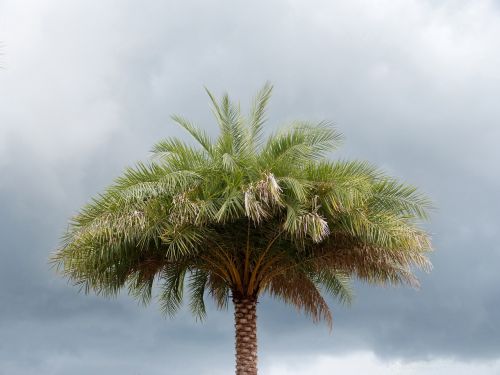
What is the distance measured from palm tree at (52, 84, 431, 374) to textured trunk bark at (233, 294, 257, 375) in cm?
3

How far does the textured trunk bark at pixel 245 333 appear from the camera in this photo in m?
22.3

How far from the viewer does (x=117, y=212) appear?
2091cm

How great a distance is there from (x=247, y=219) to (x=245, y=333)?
355 cm

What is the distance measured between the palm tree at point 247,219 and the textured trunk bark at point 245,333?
0.03m

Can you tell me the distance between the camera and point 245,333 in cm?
2264

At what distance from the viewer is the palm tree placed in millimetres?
20406

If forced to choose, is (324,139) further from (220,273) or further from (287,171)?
(220,273)

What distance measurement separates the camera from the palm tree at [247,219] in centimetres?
2041

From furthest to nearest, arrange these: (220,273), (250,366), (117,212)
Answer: (220,273), (250,366), (117,212)

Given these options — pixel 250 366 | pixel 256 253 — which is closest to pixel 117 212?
pixel 256 253

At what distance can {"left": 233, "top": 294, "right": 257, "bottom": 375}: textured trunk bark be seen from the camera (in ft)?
73.3

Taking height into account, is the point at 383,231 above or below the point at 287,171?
below

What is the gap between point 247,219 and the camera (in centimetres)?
2178

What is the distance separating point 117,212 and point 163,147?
8.26ft
